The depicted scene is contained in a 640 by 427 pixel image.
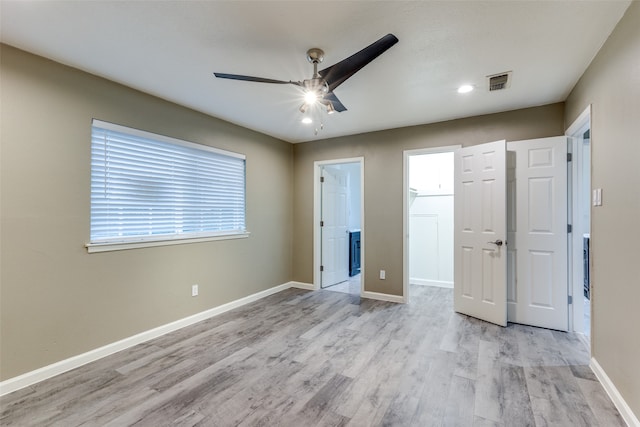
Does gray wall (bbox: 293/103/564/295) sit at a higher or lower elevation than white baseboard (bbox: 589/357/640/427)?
higher

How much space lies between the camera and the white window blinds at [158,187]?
106 inches

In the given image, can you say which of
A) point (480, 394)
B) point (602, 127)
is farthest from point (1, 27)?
point (602, 127)

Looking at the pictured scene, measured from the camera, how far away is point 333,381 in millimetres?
2232

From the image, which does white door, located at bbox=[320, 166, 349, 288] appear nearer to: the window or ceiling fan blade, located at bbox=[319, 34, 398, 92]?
the window

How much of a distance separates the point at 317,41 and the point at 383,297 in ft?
11.1

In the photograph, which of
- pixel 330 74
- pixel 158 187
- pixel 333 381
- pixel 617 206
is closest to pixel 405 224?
→ pixel 617 206

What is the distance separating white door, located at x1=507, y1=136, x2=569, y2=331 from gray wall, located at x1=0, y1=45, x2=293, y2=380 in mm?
3665

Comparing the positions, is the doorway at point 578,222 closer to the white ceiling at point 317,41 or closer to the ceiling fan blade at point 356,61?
the white ceiling at point 317,41

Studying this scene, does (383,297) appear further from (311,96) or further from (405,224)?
(311,96)

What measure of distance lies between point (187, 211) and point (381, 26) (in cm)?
271

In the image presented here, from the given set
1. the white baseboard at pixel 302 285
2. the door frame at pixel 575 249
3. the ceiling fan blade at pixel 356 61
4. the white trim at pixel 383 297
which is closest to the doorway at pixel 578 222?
the door frame at pixel 575 249

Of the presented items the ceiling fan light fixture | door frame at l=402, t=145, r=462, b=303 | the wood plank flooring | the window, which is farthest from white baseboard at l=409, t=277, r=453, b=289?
the ceiling fan light fixture

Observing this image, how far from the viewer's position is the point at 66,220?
244 centimetres

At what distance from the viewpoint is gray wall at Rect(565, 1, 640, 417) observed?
5.63ft
